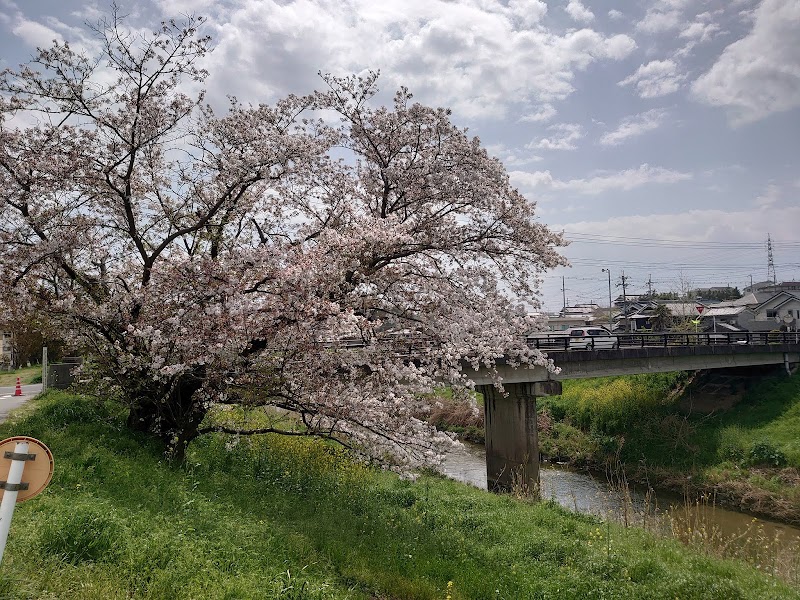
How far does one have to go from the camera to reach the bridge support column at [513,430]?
23031 mm

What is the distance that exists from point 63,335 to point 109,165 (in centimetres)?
405

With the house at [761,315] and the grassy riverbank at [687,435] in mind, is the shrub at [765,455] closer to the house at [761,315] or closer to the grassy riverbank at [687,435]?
the grassy riverbank at [687,435]

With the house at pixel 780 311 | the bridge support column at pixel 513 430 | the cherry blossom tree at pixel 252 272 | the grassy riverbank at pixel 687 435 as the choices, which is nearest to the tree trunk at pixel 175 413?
the cherry blossom tree at pixel 252 272

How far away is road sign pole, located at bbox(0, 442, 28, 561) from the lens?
→ 4.43 metres

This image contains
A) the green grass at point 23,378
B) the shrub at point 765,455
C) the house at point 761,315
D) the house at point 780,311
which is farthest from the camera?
the house at point 761,315

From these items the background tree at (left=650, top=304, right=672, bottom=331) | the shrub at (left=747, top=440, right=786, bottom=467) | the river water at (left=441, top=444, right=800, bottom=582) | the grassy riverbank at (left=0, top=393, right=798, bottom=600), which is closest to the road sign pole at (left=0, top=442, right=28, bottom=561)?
the grassy riverbank at (left=0, top=393, right=798, bottom=600)

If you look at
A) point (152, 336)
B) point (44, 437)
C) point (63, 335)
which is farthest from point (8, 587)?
point (63, 335)

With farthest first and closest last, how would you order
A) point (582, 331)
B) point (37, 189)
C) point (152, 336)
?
point (582, 331), point (37, 189), point (152, 336)

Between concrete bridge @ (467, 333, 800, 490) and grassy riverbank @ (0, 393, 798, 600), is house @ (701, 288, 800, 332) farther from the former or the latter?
grassy riverbank @ (0, 393, 798, 600)

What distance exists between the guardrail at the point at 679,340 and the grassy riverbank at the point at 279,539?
39.7 feet

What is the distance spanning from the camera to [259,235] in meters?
12.9

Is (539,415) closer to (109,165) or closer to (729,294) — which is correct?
(109,165)

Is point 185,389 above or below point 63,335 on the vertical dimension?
below

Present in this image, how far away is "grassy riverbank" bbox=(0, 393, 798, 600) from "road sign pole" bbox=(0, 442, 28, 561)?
142cm
